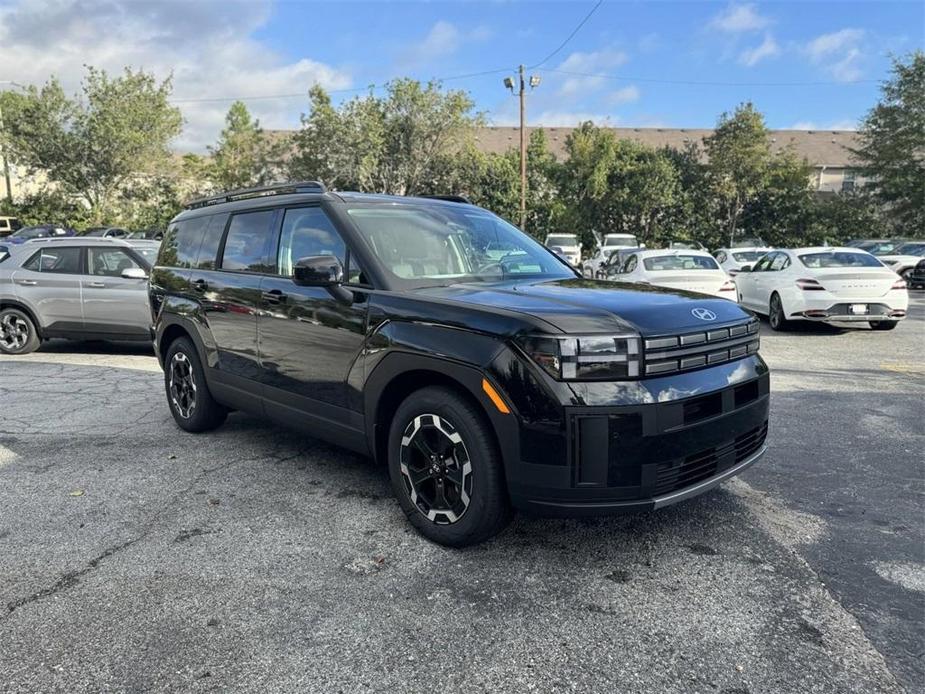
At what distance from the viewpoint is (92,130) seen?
33.2 m

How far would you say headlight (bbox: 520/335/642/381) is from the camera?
9.33 ft

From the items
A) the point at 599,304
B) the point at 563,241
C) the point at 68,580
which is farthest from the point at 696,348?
the point at 563,241

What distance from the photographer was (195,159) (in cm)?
4097

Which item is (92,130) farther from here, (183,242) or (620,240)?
(183,242)

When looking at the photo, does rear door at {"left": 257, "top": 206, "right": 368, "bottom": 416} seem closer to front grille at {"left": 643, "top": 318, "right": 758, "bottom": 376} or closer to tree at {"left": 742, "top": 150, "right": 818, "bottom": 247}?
front grille at {"left": 643, "top": 318, "right": 758, "bottom": 376}

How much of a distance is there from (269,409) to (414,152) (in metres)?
32.7

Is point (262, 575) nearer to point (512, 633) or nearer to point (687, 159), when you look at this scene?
point (512, 633)

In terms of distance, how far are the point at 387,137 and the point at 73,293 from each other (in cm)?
2770

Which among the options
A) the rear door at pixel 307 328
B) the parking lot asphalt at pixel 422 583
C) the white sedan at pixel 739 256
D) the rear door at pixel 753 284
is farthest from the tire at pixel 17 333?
the white sedan at pixel 739 256

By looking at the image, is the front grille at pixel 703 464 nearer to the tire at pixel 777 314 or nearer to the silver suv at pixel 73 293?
the silver suv at pixel 73 293

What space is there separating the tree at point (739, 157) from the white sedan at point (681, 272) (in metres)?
24.1

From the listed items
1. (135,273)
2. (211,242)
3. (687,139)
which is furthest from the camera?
(687,139)

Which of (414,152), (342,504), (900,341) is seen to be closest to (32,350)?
(342,504)

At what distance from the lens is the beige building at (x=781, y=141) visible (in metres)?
44.7
